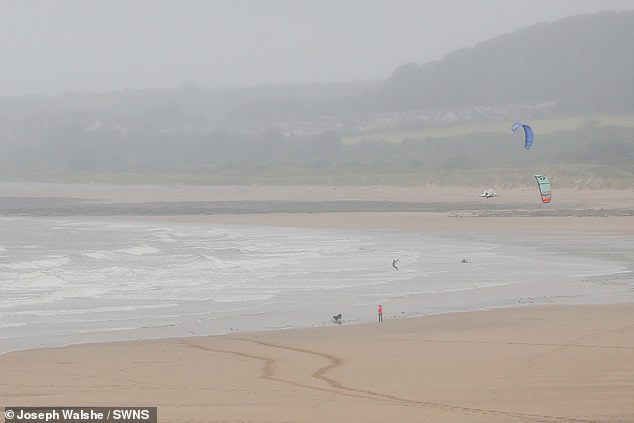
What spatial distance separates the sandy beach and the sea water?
1.49 m

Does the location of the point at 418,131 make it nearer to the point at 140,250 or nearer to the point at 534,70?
the point at 534,70

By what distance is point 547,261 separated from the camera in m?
26.1

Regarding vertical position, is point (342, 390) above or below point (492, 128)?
below

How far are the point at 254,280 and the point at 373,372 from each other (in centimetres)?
1121

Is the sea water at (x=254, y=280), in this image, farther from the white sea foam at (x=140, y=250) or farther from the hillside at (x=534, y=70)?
the hillside at (x=534, y=70)

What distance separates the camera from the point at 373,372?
455 inches

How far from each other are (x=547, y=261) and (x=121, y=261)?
10.2m

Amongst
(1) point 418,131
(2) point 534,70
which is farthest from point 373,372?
(2) point 534,70

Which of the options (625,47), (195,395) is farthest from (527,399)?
(625,47)

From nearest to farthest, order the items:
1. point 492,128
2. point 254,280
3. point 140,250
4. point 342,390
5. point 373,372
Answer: point 342,390 → point 373,372 → point 254,280 → point 140,250 → point 492,128

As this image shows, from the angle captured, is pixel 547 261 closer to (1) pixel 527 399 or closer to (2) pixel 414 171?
(1) pixel 527 399

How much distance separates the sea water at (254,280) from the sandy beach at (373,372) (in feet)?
4.89

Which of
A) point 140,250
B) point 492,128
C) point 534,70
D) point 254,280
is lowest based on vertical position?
point 254,280

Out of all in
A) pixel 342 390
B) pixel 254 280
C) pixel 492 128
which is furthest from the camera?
pixel 492 128
